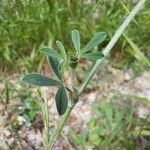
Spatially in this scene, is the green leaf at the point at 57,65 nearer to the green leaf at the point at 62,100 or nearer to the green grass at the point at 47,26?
the green leaf at the point at 62,100

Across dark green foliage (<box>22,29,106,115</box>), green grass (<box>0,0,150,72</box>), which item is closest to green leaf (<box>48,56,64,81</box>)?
dark green foliage (<box>22,29,106,115</box>)

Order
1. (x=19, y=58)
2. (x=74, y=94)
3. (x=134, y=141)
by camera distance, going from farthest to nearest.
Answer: (x=19, y=58)
(x=134, y=141)
(x=74, y=94)

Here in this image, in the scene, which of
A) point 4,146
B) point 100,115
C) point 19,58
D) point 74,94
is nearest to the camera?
point 74,94

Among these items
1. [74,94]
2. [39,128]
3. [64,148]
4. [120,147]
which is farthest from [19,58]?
[74,94]

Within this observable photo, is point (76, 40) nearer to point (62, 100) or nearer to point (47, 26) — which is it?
point (62, 100)

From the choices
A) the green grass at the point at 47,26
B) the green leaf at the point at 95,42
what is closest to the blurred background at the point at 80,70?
the green grass at the point at 47,26

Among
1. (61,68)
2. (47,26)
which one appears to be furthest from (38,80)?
(47,26)

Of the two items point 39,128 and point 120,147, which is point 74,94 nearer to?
point 120,147
